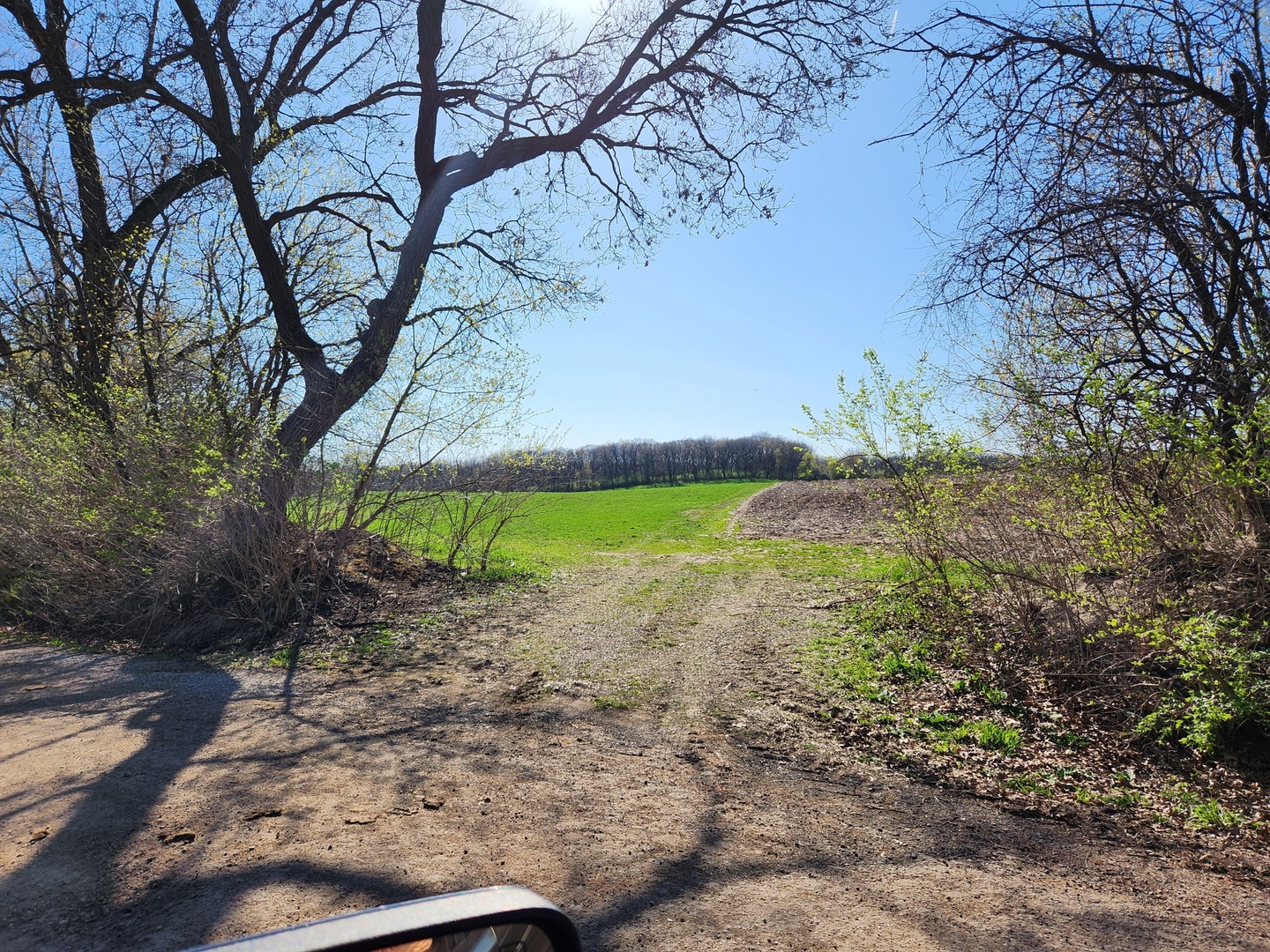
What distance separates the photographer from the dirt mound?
342 inches

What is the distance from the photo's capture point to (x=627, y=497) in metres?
46.0

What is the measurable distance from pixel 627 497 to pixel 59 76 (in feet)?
119

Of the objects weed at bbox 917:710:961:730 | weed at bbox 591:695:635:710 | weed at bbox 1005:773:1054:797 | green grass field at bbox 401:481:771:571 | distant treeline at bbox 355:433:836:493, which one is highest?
distant treeline at bbox 355:433:836:493

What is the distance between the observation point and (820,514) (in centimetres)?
2678

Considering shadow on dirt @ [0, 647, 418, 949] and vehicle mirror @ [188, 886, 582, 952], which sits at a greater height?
vehicle mirror @ [188, 886, 582, 952]

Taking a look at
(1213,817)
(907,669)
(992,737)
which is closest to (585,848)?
(992,737)

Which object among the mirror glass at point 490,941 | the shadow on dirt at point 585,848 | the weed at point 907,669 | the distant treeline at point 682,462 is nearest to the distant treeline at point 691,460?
the distant treeline at point 682,462

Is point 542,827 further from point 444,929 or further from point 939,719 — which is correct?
point 939,719

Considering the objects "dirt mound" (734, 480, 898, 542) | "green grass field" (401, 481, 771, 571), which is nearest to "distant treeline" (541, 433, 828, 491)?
"green grass field" (401, 481, 771, 571)

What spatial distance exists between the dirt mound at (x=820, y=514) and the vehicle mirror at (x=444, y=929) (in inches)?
297

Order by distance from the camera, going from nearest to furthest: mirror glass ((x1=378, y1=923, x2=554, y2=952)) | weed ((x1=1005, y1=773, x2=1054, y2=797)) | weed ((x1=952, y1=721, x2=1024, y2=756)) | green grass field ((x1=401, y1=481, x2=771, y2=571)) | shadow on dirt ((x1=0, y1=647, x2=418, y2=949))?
1. mirror glass ((x1=378, y1=923, x2=554, y2=952))
2. shadow on dirt ((x1=0, y1=647, x2=418, y2=949))
3. weed ((x1=1005, y1=773, x2=1054, y2=797))
4. weed ((x1=952, y1=721, x2=1024, y2=756))
5. green grass field ((x1=401, y1=481, x2=771, y2=571))

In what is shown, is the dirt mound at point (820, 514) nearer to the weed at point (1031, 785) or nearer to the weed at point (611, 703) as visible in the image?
the weed at point (1031, 785)

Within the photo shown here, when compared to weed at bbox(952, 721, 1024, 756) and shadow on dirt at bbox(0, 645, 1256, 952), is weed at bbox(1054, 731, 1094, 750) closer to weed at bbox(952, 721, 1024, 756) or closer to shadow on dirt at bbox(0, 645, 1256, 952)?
weed at bbox(952, 721, 1024, 756)

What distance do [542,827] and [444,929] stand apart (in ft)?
10.1
